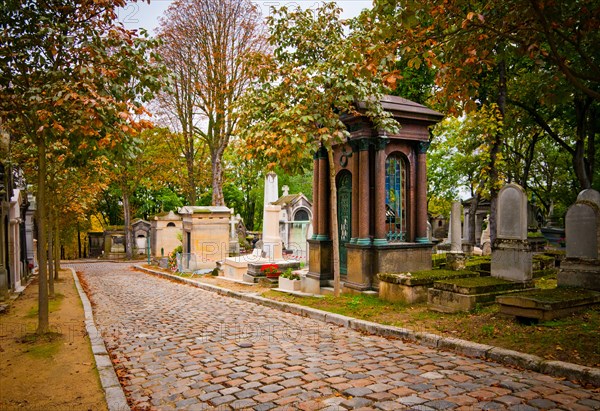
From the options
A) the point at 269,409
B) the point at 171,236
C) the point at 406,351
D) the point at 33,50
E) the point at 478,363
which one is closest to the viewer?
the point at 269,409

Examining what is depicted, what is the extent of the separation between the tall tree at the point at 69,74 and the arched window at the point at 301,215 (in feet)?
85.2

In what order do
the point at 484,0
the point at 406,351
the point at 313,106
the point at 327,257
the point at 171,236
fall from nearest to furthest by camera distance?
the point at 406,351 < the point at 484,0 < the point at 313,106 < the point at 327,257 < the point at 171,236

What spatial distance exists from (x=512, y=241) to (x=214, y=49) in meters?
18.6

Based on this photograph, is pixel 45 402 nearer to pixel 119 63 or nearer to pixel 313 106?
pixel 119 63

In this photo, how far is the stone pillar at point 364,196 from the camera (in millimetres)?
10570

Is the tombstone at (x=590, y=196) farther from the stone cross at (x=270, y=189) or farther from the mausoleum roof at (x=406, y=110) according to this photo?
the stone cross at (x=270, y=189)

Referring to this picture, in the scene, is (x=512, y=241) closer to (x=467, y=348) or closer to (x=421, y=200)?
(x=421, y=200)

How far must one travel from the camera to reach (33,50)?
6941 mm

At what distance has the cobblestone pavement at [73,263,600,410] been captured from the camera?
4.34m

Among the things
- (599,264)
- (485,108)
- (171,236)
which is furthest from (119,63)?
(171,236)

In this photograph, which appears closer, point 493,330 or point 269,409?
point 269,409

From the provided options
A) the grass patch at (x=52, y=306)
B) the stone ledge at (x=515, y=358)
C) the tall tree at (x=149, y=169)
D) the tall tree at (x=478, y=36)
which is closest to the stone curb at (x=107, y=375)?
the grass patch at (x=52, y=306)

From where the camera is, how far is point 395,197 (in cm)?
1129

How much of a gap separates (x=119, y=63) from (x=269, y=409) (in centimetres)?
589
